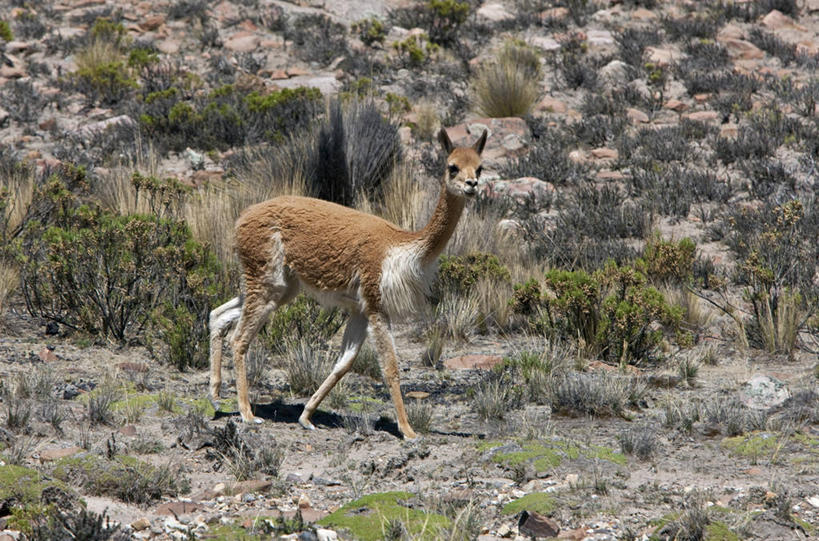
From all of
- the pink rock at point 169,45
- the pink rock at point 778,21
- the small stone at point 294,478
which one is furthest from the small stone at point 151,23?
the small stone at point 294,478

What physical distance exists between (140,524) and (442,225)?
2542 mm

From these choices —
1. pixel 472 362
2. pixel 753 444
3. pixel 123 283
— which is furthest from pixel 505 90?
pixel 753 444

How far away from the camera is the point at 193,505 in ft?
15.7

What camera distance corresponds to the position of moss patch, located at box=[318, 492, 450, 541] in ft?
14.2

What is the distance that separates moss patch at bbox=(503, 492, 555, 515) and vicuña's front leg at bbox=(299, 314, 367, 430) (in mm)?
1684

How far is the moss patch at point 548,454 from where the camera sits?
5.37 meters

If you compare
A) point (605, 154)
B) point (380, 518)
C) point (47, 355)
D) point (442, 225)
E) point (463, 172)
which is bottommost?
point (605, 154)

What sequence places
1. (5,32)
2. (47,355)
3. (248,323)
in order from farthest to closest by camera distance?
1. (5,32)
2. (47,355)
3. (248,323)

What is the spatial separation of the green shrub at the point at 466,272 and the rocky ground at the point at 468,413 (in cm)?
63

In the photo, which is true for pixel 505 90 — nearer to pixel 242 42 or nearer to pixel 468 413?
pixel 242 42

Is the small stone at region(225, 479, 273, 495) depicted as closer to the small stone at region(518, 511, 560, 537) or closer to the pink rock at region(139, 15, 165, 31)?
the small stone at region(518, 511, 560, 537)

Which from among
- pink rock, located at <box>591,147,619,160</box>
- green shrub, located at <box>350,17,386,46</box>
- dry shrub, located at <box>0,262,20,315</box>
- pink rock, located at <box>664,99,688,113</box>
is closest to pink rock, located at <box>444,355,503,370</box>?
dry shrub, located at <box>0,262,20,315</box>

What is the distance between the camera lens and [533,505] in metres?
4.76

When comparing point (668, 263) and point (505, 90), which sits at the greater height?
point (505, 90)
